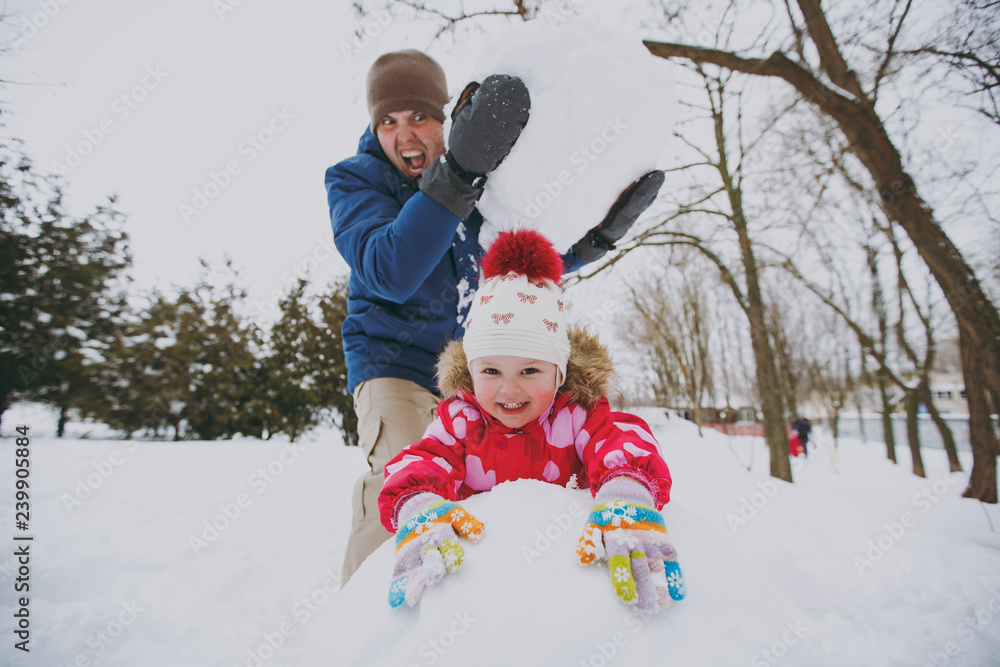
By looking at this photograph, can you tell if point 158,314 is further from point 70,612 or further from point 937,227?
point 937,227

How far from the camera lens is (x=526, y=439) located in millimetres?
1412

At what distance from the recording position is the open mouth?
6.10 ft

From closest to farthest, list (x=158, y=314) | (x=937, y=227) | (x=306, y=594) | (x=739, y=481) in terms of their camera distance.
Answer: (x=306, y=594), (x=937, y=227), (x=739, y=481), (x=158, y=314)

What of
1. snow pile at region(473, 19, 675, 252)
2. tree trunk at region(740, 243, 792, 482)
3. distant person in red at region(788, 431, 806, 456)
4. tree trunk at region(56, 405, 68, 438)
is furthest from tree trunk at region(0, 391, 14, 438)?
distant person in red at region(788, 431, 806, 456)

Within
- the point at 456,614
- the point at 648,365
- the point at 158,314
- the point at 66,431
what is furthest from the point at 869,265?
the point at 66,431

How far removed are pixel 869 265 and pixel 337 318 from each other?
1298 centimetres

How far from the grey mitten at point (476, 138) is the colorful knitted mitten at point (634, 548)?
40.3 inches

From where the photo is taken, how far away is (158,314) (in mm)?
8406

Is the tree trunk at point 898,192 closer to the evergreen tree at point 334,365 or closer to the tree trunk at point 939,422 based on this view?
the tree trunk at point 939,422

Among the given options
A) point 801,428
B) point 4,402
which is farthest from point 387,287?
point 801,428

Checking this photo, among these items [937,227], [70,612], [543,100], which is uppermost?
[937,227]

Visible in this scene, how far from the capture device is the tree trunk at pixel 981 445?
4812mm

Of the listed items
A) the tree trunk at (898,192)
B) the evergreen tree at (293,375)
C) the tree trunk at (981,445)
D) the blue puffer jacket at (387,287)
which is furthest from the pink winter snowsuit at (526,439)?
the evergreen tree at (293,375)

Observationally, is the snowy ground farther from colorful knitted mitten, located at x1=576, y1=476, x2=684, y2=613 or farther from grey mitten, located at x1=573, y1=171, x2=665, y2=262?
grey mitten, located at x1=573, y1=171, x2=665, y2=262
